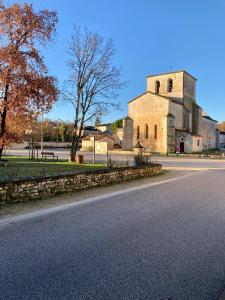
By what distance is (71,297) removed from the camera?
360 centimetres

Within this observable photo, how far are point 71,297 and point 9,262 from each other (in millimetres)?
1485

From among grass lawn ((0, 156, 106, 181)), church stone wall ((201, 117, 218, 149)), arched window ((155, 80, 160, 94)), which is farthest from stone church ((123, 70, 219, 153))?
grass lawn ((0, 156, 106, 181))

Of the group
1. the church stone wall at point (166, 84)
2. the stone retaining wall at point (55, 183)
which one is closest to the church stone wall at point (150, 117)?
the church stone wall at point (166, 84)

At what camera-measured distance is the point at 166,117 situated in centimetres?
5488

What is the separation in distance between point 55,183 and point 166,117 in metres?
45.8

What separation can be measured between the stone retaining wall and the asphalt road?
192 centimetres

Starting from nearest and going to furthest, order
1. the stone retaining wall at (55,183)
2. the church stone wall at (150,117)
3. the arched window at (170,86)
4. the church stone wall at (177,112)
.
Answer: the stone retaining wall at (55,183) → the church stone wall at (150,117) → the church stone wall at (177,112) → the arched window at (170,86)

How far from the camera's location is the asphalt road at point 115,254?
12.5ft

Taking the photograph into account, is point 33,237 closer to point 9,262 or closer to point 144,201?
point 9,262

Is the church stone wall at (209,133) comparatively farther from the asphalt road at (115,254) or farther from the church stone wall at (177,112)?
the asphalt road at (115,254)

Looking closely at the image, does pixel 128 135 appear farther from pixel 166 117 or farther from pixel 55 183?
pixel 55 183

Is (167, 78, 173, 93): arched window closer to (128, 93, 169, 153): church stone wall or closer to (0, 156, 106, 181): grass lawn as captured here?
(128, 93, 169, 153): church stone wall

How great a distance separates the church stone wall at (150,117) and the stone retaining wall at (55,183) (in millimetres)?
40606

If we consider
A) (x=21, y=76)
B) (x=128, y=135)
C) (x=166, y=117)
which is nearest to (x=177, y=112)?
(x=166, y=117)
